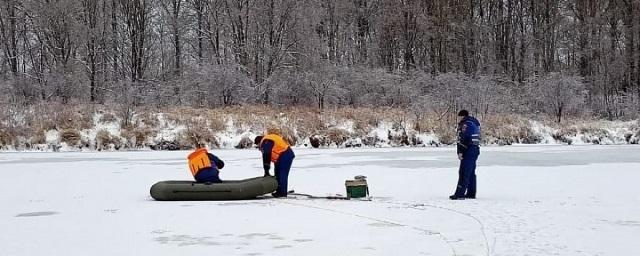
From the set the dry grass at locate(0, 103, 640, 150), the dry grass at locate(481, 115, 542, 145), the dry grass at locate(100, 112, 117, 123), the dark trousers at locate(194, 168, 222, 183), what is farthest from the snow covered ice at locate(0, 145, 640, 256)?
the dry grass at locate(481, 115, 542, 145)

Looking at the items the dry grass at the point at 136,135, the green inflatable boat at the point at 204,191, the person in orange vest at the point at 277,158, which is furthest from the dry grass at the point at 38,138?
the person in orange vest at the point at 277,158

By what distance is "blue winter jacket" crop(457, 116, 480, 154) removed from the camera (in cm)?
1088

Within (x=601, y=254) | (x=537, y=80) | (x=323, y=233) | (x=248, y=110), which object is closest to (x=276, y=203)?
(x=323, y=233)

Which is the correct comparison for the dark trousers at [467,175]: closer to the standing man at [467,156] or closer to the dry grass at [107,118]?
the standing man at [467,156]

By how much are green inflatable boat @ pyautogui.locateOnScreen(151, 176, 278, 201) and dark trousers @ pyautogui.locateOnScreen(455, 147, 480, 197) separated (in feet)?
11.0

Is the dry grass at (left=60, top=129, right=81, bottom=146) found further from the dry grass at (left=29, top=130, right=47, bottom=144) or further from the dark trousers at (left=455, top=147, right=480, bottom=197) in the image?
the dark trousers at (left=455, top=147, right=480, bottom=197)

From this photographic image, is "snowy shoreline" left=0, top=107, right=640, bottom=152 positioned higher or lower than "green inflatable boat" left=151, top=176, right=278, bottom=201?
higher

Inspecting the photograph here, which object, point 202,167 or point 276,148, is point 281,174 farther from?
point 202,167

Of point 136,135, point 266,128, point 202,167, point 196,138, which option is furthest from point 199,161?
point 266,128

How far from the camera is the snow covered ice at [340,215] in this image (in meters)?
6.78

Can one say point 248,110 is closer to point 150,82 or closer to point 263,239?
point 150,82

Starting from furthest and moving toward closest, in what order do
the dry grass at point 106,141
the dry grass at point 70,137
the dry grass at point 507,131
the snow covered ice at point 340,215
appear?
1. the dry grass at point 507,131
2. the dry grass at point 106,141
3. the dry grass at point 70,137
4. the snow covered ice at point 340,215

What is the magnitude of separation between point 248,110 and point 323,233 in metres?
20.5

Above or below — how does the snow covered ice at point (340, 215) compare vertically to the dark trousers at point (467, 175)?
below
